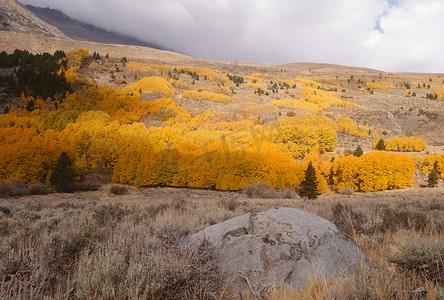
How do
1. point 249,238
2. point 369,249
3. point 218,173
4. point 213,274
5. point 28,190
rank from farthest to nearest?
point 218,173
point 28,190
point 369,249
point 249,238
point 213,274

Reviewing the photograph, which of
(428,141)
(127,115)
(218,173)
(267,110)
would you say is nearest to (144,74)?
(127,115)

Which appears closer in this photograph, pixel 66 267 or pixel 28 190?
pixel 66 267

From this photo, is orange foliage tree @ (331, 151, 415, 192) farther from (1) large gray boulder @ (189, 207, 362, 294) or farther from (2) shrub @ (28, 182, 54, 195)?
(2) shrub @ (28, 182, 54, 195)

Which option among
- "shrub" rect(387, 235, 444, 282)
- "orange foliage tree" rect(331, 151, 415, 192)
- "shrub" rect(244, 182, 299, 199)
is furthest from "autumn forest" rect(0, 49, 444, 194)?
"shrub" rect(387, 235, 444, 282)

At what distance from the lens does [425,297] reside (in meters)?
2.10

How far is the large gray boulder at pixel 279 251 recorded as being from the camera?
298 centimetres

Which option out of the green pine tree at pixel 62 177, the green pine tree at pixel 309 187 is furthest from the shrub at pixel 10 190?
the green pine tree at pixel 309 187

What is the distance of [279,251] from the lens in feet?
11.1

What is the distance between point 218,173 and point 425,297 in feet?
149

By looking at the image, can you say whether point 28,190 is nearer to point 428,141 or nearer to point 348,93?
point 428,141

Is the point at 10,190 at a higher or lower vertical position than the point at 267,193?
lower

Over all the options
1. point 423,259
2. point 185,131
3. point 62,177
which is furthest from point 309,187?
point 185,131

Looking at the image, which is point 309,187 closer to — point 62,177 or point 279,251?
point 279,251

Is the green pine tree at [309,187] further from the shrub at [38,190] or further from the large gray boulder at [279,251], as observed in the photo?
the shrub at [38,190]
